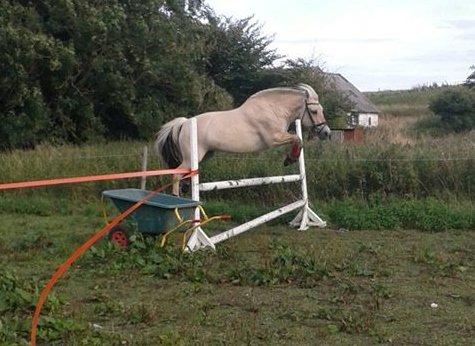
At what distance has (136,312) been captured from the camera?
5926 millimetres

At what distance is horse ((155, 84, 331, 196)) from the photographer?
986cm

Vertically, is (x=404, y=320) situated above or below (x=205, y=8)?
below

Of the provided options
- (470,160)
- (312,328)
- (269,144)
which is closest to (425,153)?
(470,160)

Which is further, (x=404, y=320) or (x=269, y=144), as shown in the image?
(x=269, y=144)

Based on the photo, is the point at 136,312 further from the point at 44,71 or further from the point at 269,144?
the point at 44,71

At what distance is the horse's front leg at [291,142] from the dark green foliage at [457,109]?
2751 cm

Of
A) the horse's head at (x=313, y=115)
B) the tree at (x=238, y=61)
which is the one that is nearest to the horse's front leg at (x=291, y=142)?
the horse's head at (x=313, y=115)

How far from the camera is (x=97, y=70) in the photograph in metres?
19.9

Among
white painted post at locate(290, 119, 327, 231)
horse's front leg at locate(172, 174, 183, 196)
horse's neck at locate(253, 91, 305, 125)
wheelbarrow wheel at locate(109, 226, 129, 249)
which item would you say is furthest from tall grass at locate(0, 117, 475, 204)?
wheelbarrow wheel at locate(109, 226, 129, 249)

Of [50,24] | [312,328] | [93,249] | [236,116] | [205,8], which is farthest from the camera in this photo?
[205,8]

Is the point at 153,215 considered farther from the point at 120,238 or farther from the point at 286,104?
the point at 286,104

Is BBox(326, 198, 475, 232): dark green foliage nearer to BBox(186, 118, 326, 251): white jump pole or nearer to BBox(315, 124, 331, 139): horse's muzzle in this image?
BBox(186, 118, 326, 251): white jump pole

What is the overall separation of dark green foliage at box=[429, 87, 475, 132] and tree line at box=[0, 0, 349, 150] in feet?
55.2

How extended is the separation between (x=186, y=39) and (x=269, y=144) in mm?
12555
